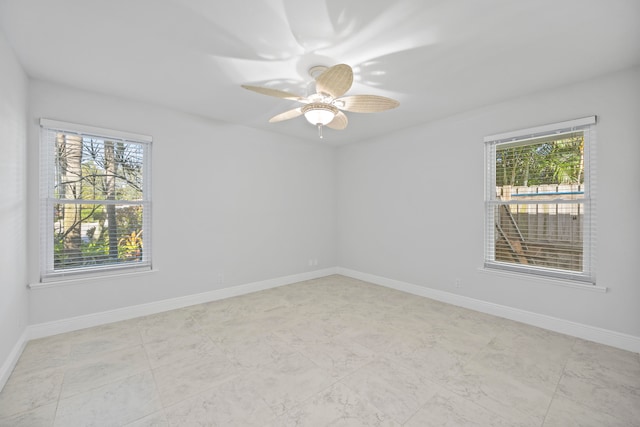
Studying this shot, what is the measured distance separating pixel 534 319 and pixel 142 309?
446 centimetres

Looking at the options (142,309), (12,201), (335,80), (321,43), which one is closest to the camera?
(335,80)

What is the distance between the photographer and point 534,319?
10.1 ft

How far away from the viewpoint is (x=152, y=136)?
3.41m

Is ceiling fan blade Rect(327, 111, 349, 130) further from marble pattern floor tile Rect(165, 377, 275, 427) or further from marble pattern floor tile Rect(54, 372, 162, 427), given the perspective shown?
marble pattern floor tile Rect(54, 372, 162, 427)

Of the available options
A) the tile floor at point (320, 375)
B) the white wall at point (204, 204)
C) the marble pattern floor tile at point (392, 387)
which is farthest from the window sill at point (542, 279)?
the white wall at point (204, 204)

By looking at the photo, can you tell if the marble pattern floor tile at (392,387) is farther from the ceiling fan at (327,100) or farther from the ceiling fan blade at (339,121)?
the ceiling fan blade at (339,121)

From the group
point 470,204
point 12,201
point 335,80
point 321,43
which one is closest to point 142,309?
point 12,201

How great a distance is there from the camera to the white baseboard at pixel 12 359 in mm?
2021

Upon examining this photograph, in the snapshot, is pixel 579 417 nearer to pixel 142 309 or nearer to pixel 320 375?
pixel 320 375

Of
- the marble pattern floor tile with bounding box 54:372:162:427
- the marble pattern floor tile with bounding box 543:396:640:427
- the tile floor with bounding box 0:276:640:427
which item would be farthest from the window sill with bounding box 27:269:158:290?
the marble pattern floor tile with bounding box 543:396:640:427

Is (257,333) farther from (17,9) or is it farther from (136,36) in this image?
(17,9)

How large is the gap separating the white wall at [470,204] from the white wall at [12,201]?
4.24 m

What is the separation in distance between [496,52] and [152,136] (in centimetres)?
366

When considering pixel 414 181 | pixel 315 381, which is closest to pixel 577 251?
pixel 414 181
